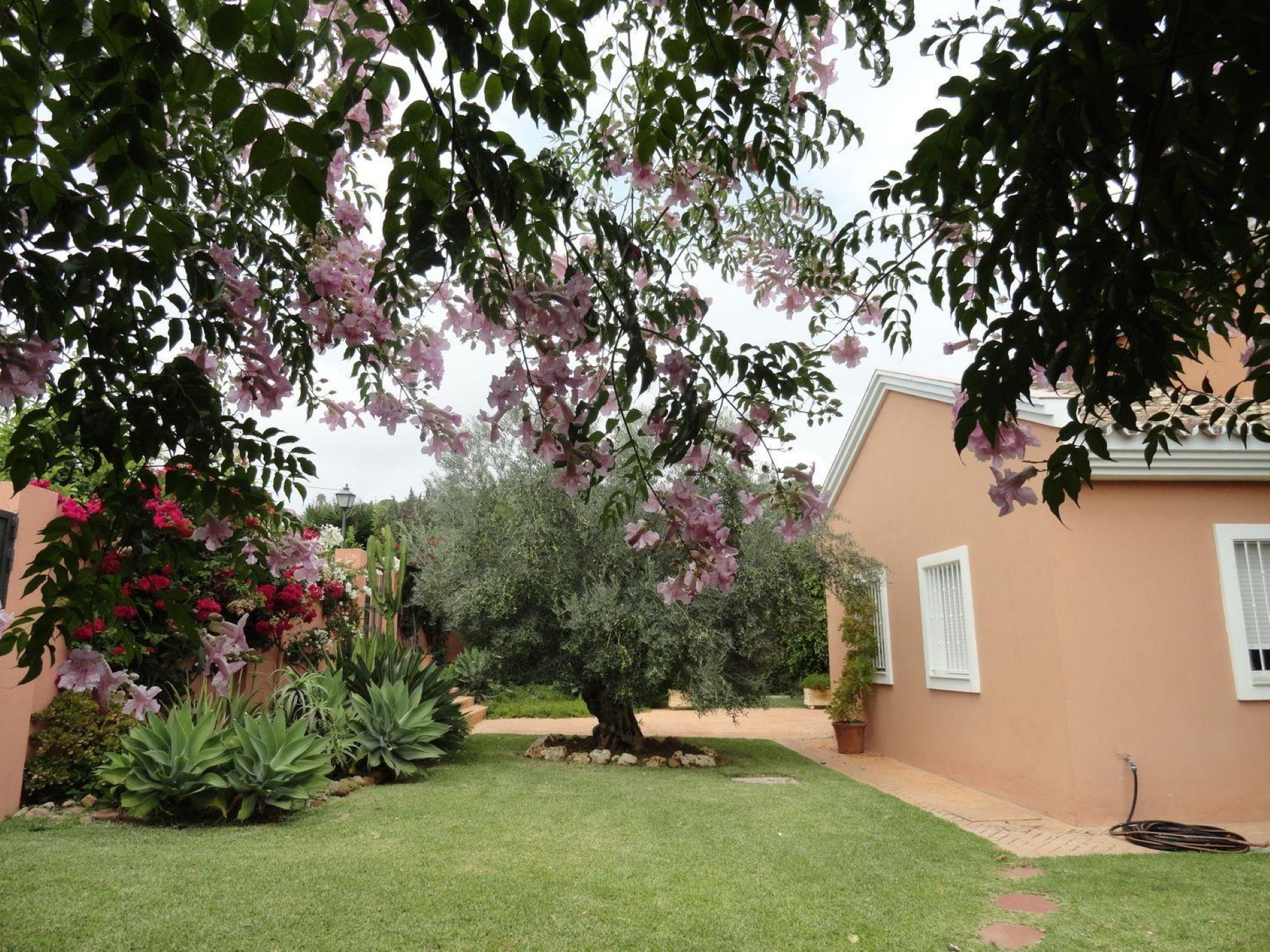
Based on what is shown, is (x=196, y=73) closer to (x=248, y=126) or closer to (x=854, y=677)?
(x=248, y=126)

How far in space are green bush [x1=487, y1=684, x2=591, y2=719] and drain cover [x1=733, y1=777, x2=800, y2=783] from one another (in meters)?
5.75

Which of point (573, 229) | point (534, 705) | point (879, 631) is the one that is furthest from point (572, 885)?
point (534, 705)

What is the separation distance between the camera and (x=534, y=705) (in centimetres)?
1580

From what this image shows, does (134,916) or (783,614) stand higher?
(783,614)

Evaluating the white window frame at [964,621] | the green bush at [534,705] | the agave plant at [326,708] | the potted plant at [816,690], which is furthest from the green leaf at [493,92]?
the potted plant at [816,690]

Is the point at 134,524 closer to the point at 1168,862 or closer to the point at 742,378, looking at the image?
the point at 742,378

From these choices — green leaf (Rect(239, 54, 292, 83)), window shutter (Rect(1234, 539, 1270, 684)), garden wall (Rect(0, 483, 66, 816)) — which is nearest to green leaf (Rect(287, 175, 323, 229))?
green leaf (Rect(239, 54, 292, 83))

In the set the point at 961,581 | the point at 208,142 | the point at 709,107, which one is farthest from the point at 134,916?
the point at 961,581

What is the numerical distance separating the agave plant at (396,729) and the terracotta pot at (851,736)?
5.01 metres

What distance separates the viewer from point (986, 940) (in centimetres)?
399

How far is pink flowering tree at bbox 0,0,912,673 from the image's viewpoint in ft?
4.82

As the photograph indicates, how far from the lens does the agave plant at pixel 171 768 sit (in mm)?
5625

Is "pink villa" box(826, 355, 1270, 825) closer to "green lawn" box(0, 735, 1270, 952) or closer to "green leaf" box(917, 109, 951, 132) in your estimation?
"green lawn" box(0, 735, 1270, 952)

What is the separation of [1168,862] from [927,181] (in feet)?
17.0
